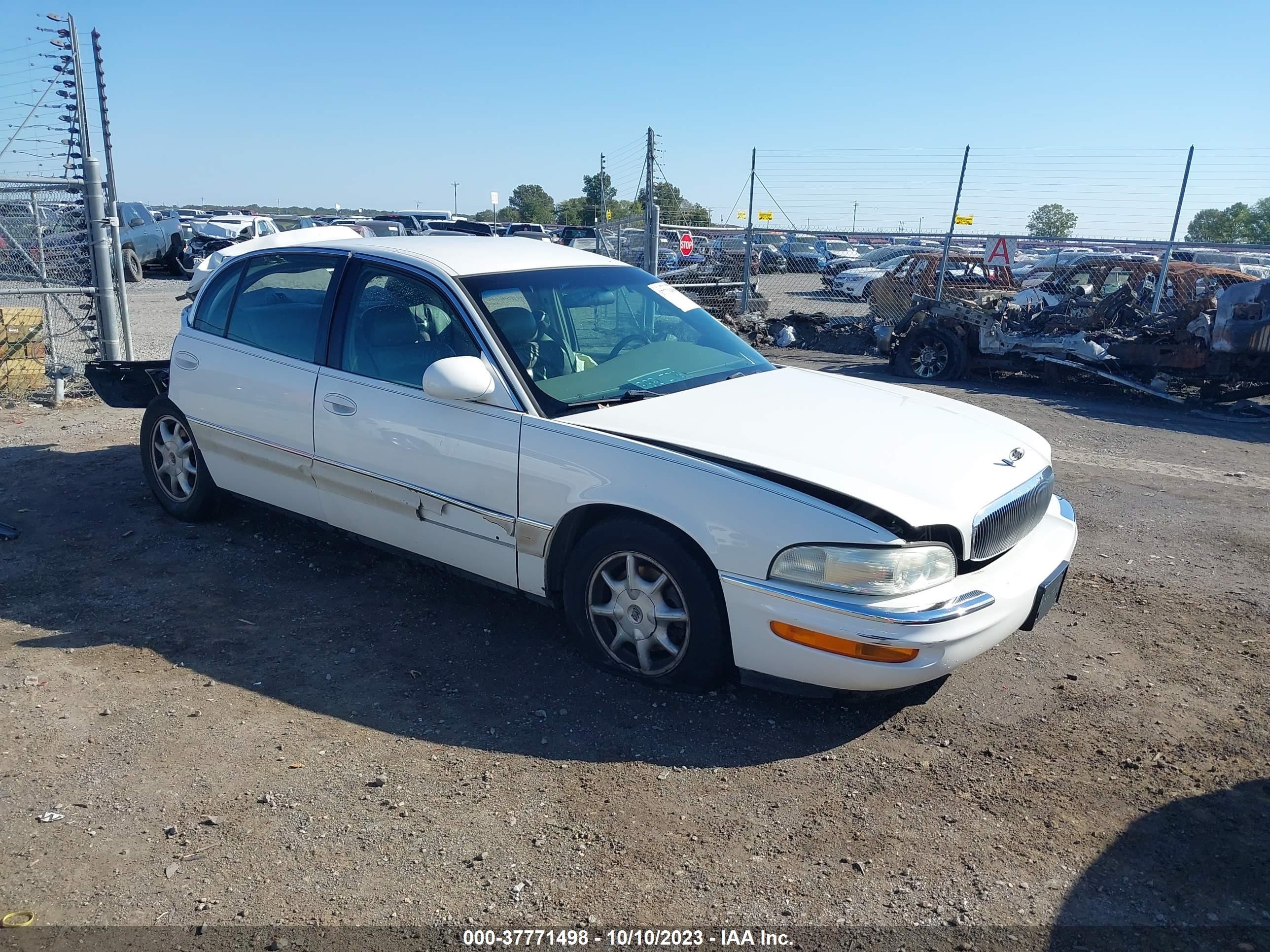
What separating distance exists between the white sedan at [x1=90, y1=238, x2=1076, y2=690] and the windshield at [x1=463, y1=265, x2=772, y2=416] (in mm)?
14

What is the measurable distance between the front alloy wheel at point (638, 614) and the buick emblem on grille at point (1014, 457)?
1.42 m

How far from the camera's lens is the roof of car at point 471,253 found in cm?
441

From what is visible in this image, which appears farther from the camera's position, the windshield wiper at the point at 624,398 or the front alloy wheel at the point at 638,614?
the windshield wiper at the point at 624,398

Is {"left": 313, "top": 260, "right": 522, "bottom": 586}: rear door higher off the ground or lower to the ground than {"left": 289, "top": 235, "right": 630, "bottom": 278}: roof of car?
lower

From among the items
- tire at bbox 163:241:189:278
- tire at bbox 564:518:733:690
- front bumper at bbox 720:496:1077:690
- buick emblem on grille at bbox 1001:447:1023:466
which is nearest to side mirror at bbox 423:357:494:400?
tire at bbox 564:518:733:690

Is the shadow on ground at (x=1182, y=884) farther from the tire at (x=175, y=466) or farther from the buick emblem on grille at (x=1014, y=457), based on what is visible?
the tire at (x=175, y=466)

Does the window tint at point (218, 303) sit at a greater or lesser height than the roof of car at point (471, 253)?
lesser

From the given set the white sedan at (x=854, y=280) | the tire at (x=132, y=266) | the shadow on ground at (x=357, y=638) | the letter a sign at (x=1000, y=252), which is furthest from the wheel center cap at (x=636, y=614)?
the tire at (x=132, y=266)

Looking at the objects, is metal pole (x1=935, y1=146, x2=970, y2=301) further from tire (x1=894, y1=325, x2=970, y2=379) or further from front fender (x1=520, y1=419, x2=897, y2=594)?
front fender (x1=520, y1=419, x2=897, y2=594)

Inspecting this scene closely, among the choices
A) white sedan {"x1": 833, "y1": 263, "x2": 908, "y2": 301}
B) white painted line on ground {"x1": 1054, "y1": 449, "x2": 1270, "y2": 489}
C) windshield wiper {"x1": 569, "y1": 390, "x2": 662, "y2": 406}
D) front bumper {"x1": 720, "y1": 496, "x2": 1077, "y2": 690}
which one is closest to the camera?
front bumper {"x1": 720, "y1": 496, "x2": 1077, "y2": 690}

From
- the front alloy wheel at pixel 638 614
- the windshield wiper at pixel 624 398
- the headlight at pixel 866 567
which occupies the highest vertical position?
the windshield wiper at pixel 624 398

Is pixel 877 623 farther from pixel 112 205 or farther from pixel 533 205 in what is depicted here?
pixel 533 205

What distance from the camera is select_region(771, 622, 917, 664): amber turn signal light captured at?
318 centimetres

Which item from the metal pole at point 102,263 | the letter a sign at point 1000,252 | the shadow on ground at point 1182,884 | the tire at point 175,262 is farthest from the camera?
the tire at point 175,262
